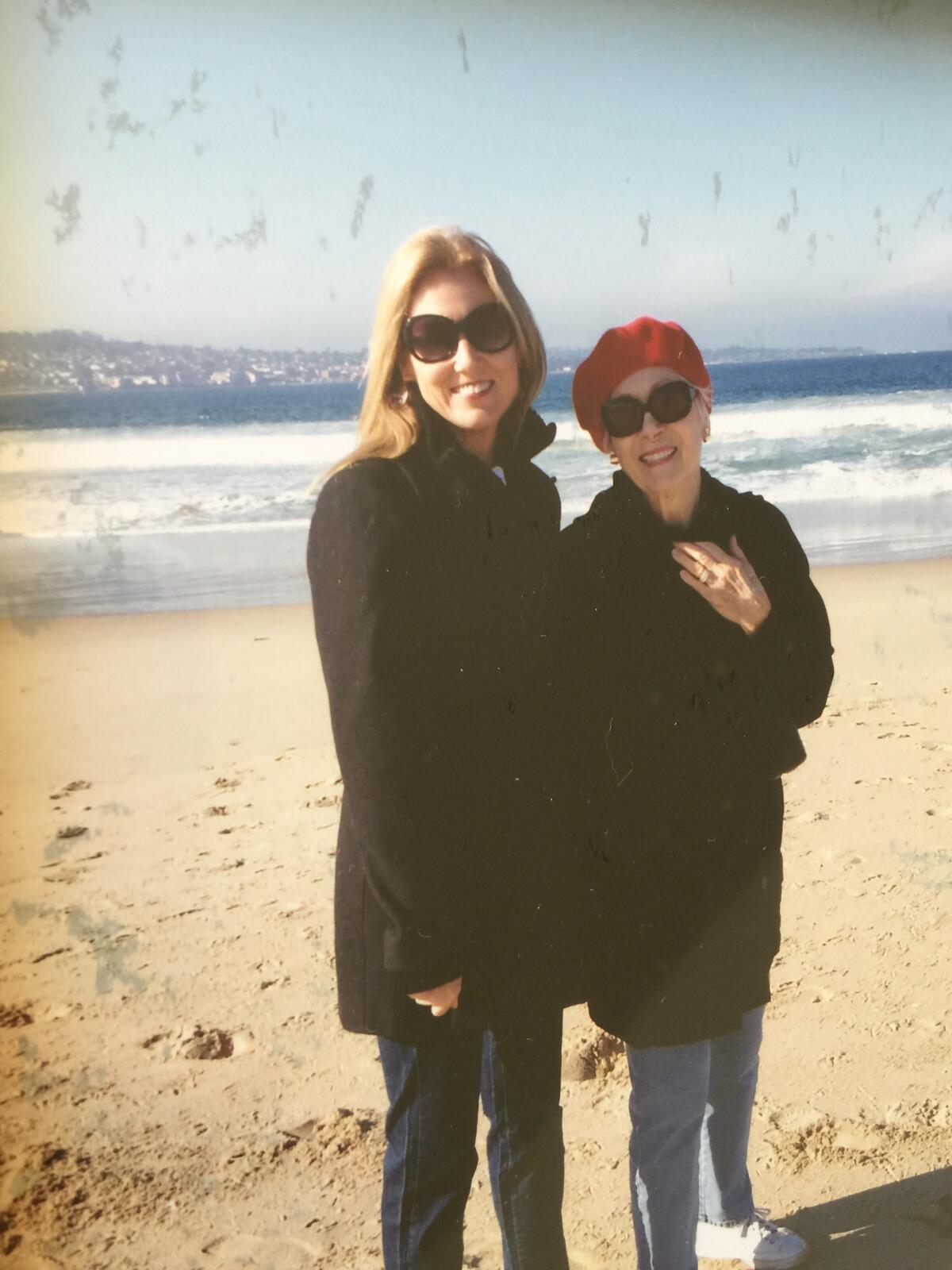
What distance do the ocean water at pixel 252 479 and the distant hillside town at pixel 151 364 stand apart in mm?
135

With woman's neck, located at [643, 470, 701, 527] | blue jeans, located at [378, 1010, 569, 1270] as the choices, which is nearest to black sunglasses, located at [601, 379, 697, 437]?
woman's neck, located at [643, 470, 701, 527]

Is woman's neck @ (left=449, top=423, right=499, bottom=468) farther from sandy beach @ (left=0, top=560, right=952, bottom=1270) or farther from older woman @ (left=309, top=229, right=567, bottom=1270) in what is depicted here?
sandy beach @ (left=0, top=560, right=952, bottom=1270)

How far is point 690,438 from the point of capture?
5.81ft

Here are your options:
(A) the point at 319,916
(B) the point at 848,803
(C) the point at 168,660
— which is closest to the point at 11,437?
(C) the point at 168,660

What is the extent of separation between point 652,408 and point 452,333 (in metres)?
0.36

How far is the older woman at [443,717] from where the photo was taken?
1503 mm

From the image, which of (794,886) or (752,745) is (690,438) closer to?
(752,745)

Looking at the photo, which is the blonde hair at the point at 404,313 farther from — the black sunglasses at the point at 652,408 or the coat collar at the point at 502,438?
the black sunglasses at the point at 652,408

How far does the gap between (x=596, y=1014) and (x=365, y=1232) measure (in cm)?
81

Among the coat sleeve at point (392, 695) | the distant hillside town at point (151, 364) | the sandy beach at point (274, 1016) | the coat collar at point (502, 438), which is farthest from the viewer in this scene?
the distant hillside town at point (151, 364)

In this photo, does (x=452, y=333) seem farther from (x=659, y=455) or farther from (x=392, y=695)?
(x=392, y=695)

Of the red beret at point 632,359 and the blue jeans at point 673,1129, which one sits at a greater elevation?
the red beret at point 632,359

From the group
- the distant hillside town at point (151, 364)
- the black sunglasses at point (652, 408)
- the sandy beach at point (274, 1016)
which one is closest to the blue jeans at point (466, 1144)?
the sandy beach at point (274, 1016)

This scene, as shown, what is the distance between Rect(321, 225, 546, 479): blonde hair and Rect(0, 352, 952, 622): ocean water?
174cm
